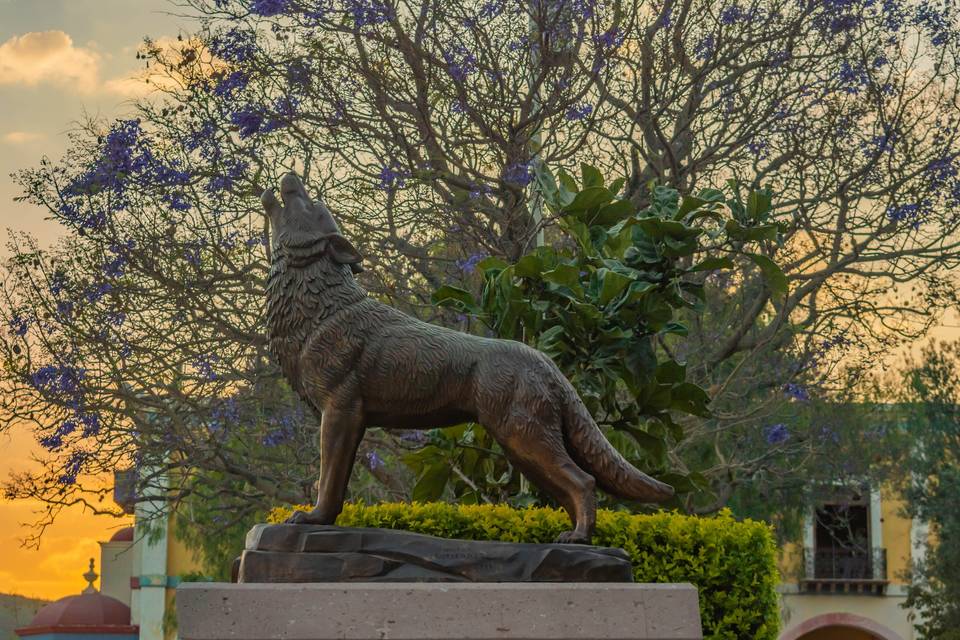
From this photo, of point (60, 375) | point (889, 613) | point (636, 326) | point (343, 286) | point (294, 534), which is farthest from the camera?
point (889, 613)

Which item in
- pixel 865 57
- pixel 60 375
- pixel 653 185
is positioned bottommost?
pixel 60 375

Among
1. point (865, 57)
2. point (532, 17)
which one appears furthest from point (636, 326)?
point (865, 57)

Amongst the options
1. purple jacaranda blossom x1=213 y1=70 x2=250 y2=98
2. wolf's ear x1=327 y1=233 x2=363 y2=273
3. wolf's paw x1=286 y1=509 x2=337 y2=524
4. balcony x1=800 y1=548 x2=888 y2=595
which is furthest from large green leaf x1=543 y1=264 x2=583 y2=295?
balcony x1=800 y1=548 x2=888 y2=595

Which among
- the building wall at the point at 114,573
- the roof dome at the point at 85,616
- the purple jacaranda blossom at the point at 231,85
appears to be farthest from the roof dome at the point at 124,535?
the purple jacaranda blossom at the point at 231,85

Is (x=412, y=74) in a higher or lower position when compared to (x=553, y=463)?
higher

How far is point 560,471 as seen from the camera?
5.21 metres

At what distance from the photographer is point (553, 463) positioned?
5.21 m

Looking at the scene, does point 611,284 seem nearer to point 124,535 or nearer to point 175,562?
point 175,562

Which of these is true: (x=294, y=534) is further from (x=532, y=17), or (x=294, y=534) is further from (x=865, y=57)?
(x=865, y=57)

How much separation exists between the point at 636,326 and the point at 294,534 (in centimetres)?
287

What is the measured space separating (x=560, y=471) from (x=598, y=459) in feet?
0.72

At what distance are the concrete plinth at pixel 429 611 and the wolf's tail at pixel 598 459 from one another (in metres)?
0.51

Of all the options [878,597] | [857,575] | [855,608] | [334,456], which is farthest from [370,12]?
[878,597]

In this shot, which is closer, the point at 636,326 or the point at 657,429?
the point at 636,326
